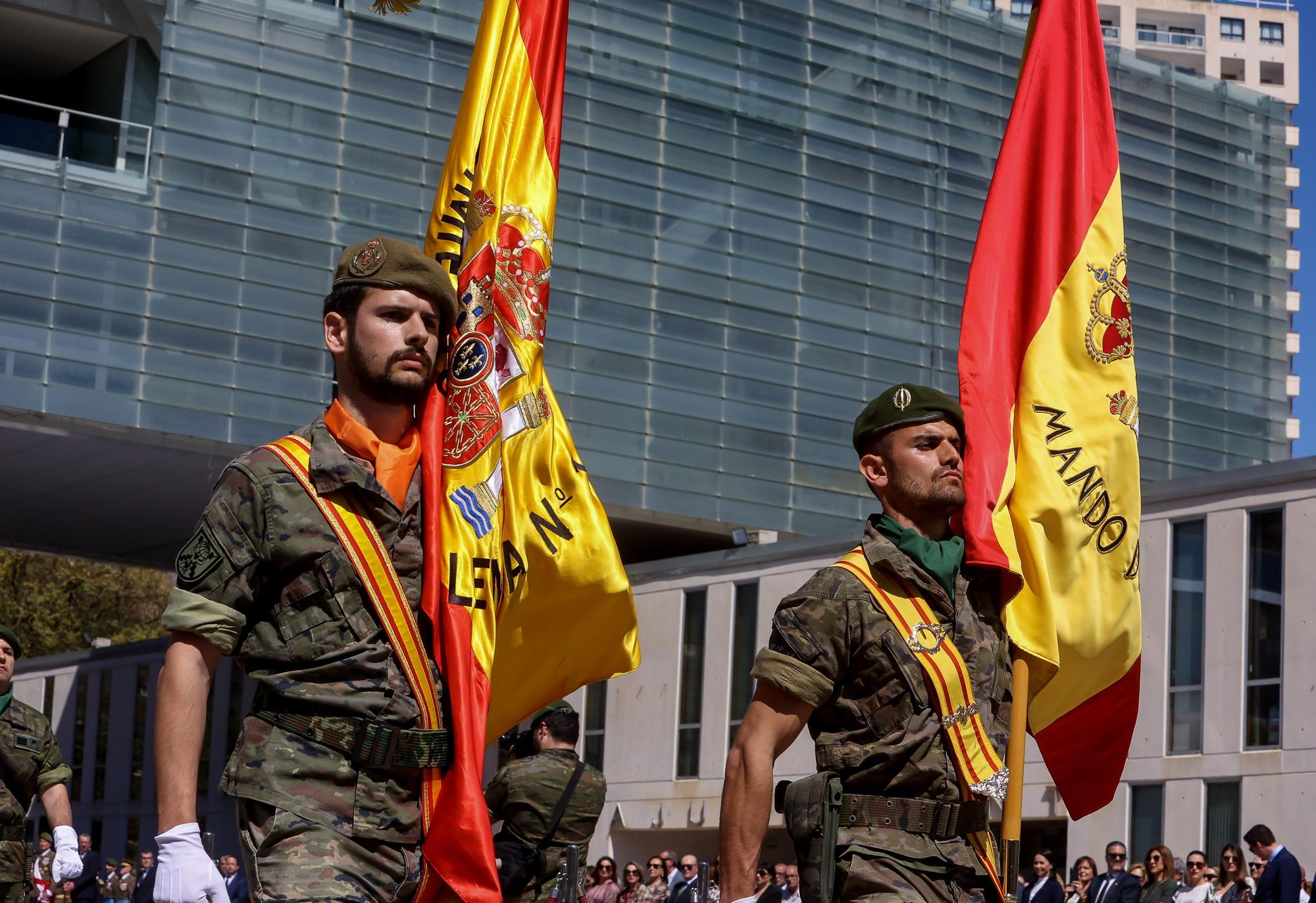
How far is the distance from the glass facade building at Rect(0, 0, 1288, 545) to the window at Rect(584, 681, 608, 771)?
5233 mm

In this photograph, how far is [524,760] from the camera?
30.6 feet

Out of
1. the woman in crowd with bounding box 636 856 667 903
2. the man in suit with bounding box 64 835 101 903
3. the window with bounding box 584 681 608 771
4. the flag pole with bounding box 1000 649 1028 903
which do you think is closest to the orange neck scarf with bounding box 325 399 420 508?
the flag pole with bounding box 1000 649 1028 903

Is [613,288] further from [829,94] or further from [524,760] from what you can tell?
Result: [524,760]

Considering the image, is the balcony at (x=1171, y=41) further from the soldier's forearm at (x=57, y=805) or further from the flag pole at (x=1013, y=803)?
the flag pole at (x=1013, y=803)

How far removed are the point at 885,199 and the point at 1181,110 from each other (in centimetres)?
1012

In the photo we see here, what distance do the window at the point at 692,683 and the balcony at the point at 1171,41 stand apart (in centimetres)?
8389

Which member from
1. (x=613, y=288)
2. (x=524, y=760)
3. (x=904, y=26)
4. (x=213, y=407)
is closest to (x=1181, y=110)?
(x=904, y=26)

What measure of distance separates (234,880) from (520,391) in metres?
19.8

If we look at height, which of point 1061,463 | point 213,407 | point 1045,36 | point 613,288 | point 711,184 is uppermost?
point 711,184

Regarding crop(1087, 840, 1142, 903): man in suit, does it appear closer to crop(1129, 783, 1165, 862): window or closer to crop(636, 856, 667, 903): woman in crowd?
crop(1129, 783, 1165, 862): window

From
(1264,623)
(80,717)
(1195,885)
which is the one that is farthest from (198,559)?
(80,717)

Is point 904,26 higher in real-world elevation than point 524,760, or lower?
higher

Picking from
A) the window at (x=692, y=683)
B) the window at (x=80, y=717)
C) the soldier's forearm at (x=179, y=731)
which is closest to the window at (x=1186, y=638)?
the window at (x=692, y=683)

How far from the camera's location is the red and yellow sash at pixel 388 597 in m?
4.79
